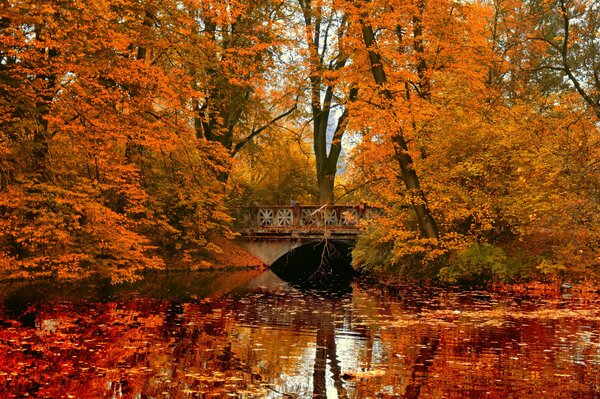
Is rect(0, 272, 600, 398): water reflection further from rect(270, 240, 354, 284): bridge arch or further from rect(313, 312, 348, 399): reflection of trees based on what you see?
rect(270, 240, 354, 284): bridge arch

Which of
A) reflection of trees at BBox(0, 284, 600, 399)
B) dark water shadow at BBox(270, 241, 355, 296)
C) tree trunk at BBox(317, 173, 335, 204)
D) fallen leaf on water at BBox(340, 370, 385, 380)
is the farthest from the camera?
dark water shadow at BBox(270, 241, 355, 296)

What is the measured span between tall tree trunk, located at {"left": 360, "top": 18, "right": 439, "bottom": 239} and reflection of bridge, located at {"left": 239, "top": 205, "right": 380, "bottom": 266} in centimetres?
877

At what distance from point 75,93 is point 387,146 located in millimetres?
9532

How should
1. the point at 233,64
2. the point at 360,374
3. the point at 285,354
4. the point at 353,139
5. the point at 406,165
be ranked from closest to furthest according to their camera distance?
1. the point at 360,374
2. the point at 285,354
3. the point at 233,64
4. the point at 406,165
5. the point at 353,139

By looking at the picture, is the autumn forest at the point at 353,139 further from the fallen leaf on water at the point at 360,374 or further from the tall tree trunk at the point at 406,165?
the fallen leaf on water at the point at 360,374

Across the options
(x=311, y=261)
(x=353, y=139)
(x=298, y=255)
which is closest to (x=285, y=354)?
(x=353, y=139)

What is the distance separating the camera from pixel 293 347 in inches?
374

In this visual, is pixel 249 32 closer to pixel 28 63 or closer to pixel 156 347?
pixel 28 63

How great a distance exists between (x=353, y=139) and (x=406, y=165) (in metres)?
7.38

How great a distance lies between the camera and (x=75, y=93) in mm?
13578

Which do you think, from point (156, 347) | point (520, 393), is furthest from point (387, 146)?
point (520, 393)

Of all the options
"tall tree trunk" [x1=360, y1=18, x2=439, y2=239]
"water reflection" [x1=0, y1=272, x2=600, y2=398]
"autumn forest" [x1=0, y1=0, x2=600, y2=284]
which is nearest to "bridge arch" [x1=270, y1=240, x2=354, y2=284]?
"autumn forest" [x1=0, y1=0, x2=600, y2=284]

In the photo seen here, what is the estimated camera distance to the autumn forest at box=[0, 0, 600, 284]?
13.0 metres

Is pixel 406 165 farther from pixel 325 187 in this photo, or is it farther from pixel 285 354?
pixel 285 354
